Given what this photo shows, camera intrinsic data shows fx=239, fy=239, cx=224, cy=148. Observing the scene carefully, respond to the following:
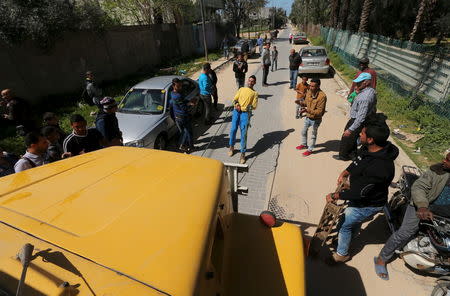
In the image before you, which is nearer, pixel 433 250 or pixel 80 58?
pixel 433 250

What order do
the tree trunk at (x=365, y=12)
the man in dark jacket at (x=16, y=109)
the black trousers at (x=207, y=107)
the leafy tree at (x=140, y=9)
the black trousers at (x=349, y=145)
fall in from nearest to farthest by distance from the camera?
the man in dark jacket at (x=16, y=109), the black trousers at (x=349, y=145), the black trousers at (x=207, y=107), the tree trunk at (x=365, y=12), the leafy tree at (x=140, y=9)

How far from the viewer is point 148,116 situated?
6.05 meters

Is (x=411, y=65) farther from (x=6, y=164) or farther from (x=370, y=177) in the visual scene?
(x=6, y=164)

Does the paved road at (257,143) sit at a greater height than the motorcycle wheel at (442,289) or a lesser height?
lesser

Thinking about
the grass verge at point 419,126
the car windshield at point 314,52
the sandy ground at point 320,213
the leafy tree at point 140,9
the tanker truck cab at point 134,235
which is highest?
the leafy tree at point 140,9

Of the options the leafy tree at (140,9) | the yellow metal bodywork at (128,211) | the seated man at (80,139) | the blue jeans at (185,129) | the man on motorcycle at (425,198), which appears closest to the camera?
the yellow metal bodywork at (128,211)

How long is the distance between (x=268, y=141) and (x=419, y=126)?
13.9 ft

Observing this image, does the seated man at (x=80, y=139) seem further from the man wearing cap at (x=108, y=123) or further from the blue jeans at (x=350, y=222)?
the blue jeans at (x=350, y=222)

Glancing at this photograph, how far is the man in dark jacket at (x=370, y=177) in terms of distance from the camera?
8.53 ft

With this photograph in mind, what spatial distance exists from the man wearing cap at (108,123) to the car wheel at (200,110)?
390cm

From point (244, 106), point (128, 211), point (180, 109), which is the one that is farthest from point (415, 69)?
point (128, 211)

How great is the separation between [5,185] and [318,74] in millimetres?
15565

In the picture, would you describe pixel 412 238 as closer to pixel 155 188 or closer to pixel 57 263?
pixel 155 188

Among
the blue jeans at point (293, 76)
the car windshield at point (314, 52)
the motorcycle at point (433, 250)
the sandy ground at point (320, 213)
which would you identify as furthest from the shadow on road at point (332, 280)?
the car windshield at point (314, 52)
